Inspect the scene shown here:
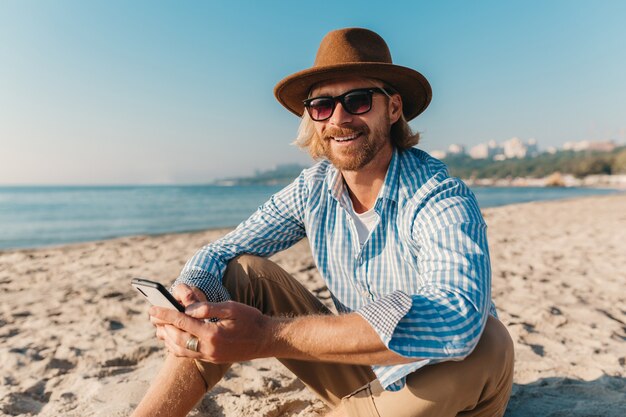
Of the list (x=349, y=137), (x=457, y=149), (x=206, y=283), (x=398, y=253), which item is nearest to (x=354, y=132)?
(x=349, y=137)

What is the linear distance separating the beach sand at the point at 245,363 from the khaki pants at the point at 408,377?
0.50 metres

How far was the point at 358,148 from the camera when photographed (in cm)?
213

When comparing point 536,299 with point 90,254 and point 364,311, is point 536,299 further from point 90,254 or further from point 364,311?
point 90,254

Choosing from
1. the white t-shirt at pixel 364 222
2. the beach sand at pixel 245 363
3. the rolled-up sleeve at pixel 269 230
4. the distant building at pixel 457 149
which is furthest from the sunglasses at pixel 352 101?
the distant building at pixel 457 149

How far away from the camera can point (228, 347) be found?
1.41m

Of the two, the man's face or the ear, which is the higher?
the ear

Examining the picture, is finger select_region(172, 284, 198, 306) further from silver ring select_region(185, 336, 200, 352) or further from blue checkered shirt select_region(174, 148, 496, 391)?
silver ring select_region(185, 336, 200, 352)

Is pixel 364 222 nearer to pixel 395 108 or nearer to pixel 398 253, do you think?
pixel 398 253

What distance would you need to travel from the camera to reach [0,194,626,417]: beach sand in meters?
2.35

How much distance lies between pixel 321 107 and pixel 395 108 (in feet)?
1.35

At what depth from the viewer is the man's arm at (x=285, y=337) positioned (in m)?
1.35

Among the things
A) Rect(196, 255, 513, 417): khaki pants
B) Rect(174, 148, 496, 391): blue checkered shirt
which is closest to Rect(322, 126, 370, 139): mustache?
Rect(174, 148, 496, 391): blue checkered shirt

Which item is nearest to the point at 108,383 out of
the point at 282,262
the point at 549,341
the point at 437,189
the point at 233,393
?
the point at 233,393

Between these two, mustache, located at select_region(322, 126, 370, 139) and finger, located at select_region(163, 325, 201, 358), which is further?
mustache, located at select_region(322, 126, 370, 139)
